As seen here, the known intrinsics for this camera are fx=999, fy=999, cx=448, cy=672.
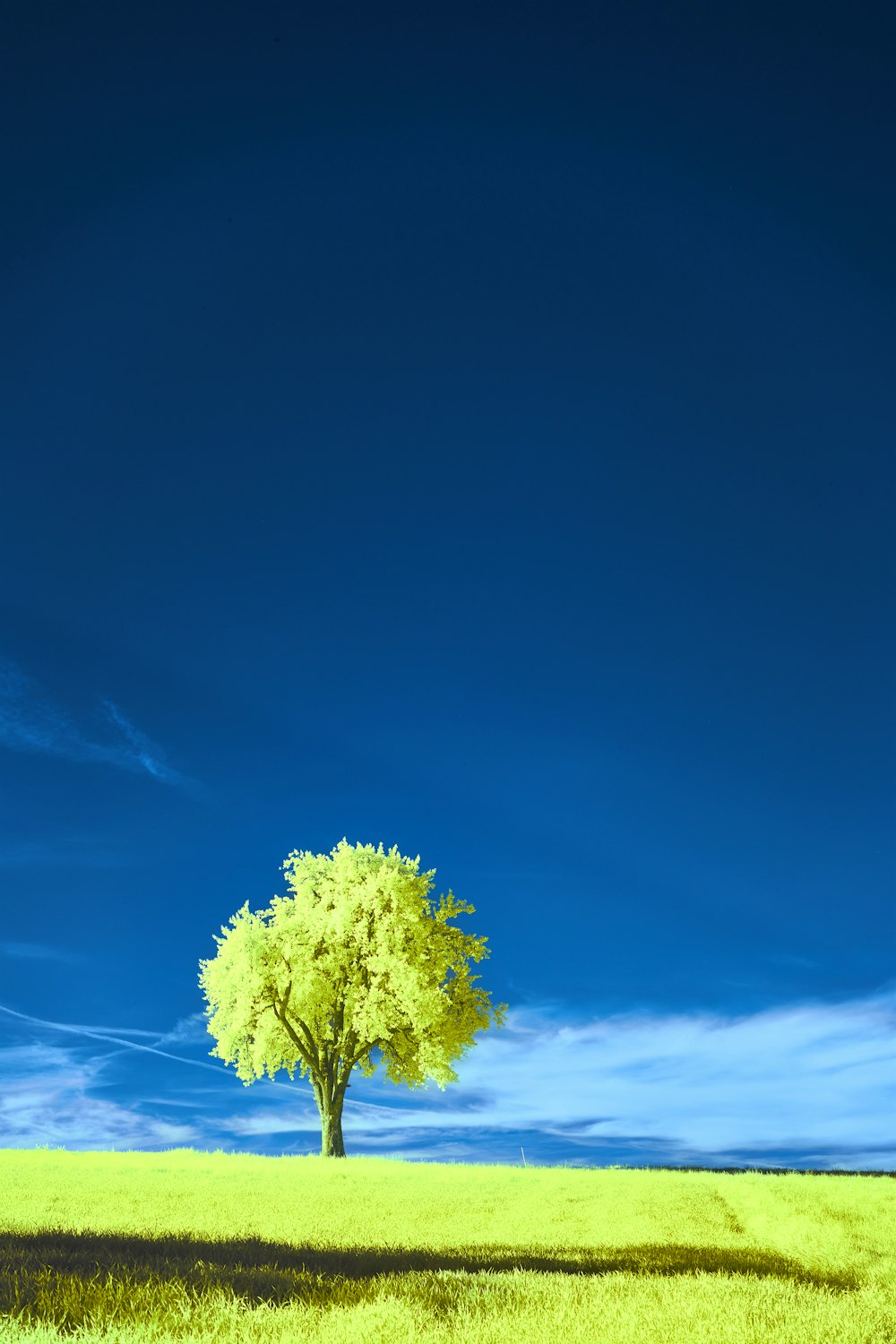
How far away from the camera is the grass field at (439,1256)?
33.6 ft

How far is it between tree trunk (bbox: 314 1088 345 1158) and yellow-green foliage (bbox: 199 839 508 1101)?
0.55 meters

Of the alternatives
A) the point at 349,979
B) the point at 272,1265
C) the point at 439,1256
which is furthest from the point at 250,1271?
the point at 349,979

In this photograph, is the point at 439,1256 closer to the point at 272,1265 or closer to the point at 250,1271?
the point at 272,1265

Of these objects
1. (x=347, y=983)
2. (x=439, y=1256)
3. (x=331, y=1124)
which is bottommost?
(x=439, y=1256)

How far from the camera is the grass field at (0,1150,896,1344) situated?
33.6 ft

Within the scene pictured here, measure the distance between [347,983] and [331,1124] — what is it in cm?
620

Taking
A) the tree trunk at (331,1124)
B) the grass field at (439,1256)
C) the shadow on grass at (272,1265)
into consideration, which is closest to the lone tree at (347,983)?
the tree trunk at (331,1124)

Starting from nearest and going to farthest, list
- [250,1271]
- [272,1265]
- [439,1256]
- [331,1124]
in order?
[250,1271]
[272,1265]
[439,1256]
[331,1124]

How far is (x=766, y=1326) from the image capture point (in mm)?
11297

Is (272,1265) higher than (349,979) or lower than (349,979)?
lower

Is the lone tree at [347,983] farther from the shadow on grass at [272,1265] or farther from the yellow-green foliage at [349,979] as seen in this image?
the shadow on grass at [272,1265]

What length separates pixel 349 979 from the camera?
44.6m

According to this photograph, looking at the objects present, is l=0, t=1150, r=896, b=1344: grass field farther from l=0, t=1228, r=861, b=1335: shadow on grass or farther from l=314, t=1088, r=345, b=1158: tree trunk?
l=314, t=1088, r=345, b=1158: tree trunk

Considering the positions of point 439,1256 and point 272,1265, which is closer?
point 272,1265
